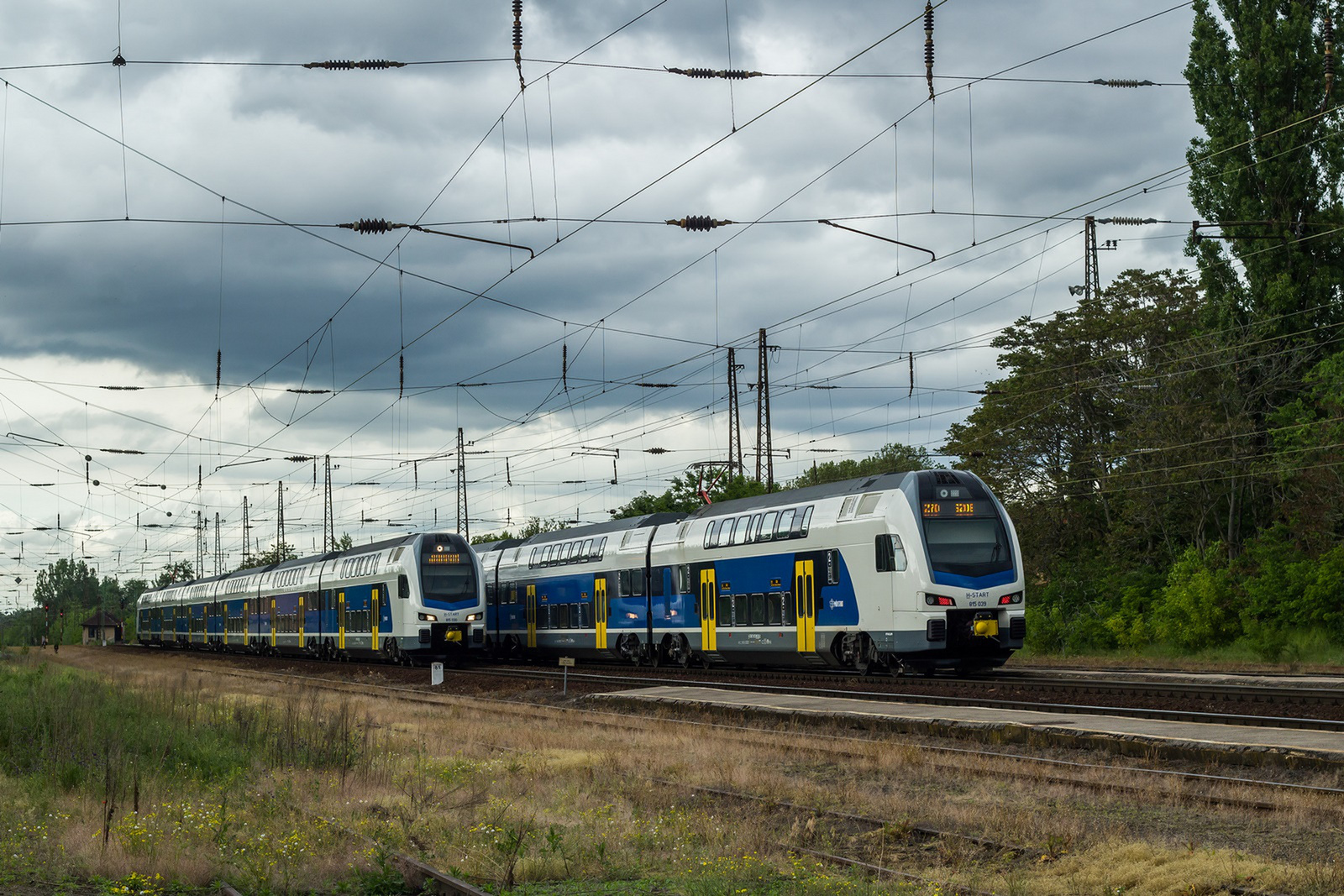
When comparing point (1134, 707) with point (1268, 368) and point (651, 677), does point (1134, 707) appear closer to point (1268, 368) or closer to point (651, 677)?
point (651, 677)

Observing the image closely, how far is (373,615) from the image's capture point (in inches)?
1906

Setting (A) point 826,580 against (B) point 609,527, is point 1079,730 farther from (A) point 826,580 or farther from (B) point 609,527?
(B) point 609,527

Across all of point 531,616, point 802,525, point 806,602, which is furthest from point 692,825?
point 531,616

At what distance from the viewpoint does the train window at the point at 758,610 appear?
3219 cm

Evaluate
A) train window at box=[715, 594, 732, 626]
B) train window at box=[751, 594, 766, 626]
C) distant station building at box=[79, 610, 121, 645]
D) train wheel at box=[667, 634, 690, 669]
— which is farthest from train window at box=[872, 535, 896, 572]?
distant station building at box=[79, 610, 121, 645]

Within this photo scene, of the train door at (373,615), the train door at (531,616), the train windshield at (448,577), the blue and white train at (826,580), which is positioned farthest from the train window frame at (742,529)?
the train door at (373,615)

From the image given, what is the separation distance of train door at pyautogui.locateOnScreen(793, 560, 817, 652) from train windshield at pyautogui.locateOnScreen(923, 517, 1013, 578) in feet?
12.1

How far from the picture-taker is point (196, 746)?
1642 cm

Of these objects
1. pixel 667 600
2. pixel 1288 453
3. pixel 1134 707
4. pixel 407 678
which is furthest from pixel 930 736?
pixel 1288 453

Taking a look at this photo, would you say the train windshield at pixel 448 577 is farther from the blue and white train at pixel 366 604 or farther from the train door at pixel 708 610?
the train door at pixel 708 610

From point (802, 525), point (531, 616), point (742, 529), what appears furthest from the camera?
point (531, 616)

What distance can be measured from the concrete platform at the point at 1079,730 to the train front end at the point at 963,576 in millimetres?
3851

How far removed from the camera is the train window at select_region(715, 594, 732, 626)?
111ft

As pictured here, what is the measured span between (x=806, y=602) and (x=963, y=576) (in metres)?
4.45
